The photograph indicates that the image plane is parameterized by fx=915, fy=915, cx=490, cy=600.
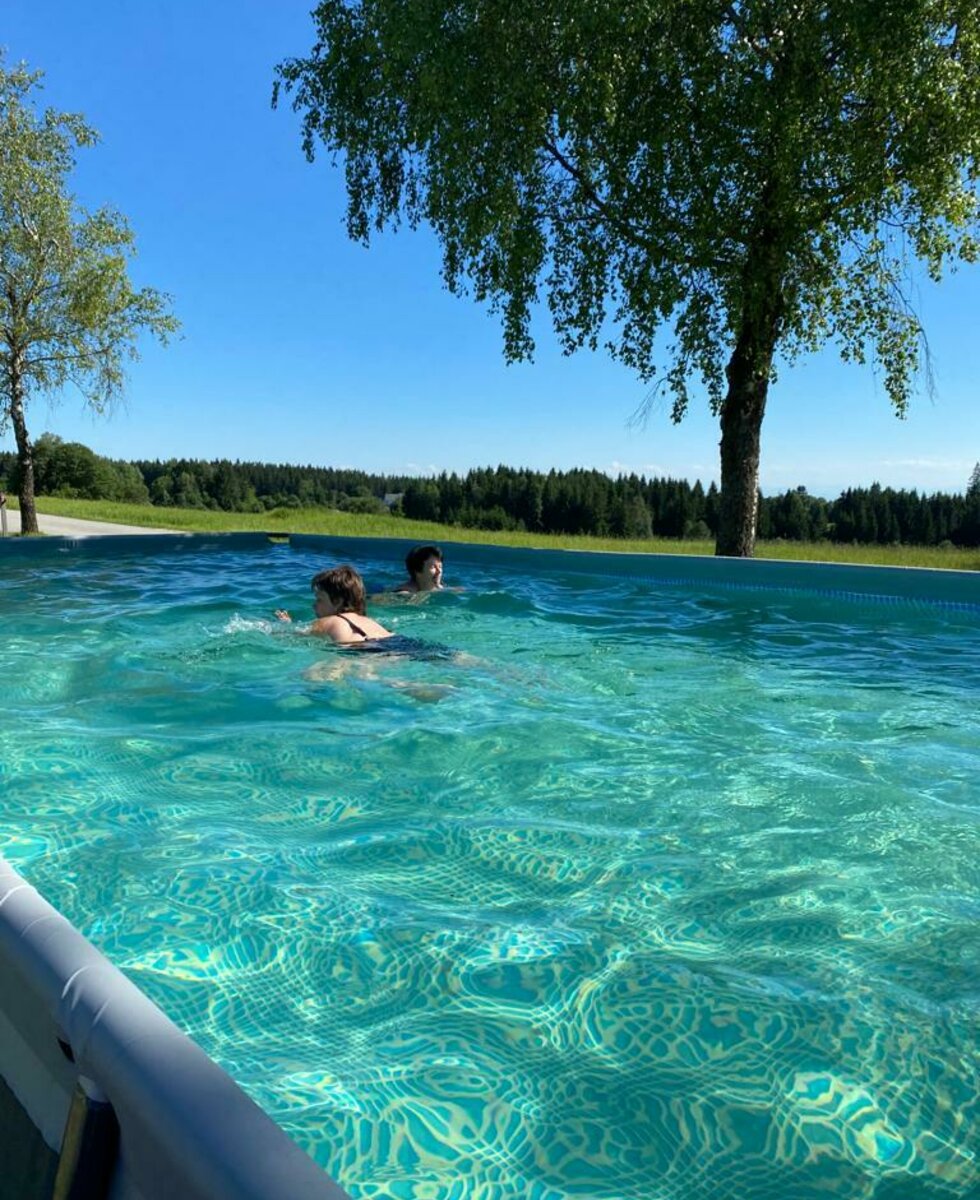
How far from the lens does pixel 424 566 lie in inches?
349

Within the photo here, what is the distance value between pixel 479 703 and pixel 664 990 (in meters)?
3.02

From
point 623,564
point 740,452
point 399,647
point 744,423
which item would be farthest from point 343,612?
point 744,423

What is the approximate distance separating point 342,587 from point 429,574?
247 centimetres

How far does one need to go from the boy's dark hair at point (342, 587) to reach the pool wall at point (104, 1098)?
497 centimetres

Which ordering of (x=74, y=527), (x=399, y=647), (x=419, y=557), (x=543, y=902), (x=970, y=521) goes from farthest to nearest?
(x=970, y=521)
(x=74, y=527)
(x=419, y=557)
(x=399, y=647)
(x=543, y=902)

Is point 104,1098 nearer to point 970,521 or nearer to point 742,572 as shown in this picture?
point 742,572

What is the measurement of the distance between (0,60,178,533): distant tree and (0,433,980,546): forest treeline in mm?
38564

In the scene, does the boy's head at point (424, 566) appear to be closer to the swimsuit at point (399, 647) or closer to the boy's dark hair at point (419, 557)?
the boy's dark hair at point (419, 557)

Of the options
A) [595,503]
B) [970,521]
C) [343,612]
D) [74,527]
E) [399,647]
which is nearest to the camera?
[399,647]

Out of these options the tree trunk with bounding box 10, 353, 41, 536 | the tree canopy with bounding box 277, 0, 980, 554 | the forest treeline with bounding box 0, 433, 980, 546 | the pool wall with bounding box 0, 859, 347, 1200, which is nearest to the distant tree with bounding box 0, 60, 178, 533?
the tree trunk with bounding box 10, 353, 41, 536

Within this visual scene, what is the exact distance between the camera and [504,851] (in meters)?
3.22

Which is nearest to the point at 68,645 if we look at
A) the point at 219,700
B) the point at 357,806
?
the point at 219,700

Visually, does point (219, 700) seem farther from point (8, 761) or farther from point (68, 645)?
point (68, 645)

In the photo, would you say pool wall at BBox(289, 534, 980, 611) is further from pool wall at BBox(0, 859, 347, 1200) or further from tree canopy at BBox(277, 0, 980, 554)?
pool wall at BBox(0, 859, 347, 1200)
